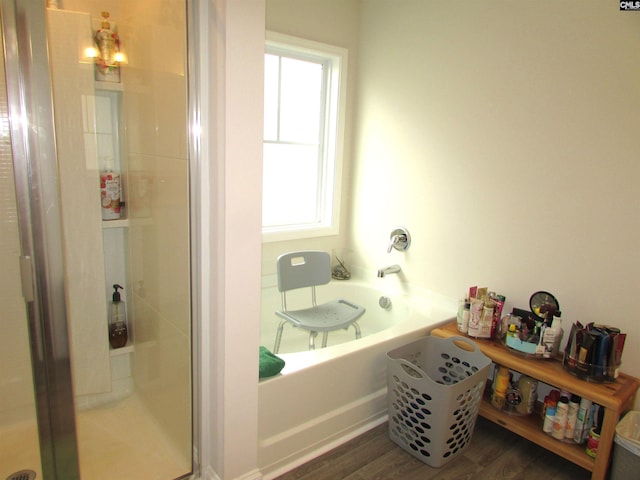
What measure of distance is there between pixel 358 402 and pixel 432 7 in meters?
2.19

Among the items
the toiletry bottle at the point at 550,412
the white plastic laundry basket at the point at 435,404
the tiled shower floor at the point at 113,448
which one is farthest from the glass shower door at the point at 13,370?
the toiletry bottle at the point at 550,412

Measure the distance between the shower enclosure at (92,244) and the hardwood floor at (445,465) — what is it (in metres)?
0.58

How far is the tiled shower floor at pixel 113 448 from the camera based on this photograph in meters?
1.52

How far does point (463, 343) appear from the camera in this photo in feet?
6.82

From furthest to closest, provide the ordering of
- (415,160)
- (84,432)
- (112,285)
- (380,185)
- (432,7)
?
(380,185), (415,160), (432,7), (112,285), (84,432)

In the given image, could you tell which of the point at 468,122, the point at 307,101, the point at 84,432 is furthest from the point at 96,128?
the point at 468,122

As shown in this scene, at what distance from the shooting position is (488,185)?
7.41 feet

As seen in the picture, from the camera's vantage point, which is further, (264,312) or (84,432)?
(264,312)

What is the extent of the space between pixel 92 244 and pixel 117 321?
0.41 meters

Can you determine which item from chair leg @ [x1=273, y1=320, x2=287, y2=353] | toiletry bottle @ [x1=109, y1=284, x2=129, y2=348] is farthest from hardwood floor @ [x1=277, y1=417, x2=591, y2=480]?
toiletry bottle @ [x1=109, y1=284, x2=129, y2=348]

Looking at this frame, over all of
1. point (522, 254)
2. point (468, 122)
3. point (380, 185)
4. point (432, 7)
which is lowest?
point (522, 254)

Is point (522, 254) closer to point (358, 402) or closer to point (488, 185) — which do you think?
point (488, 185)

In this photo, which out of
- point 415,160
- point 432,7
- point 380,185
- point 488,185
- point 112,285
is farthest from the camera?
point 380,185

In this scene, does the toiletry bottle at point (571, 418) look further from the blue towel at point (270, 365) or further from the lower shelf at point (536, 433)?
the blue towel at point (270, 365)
